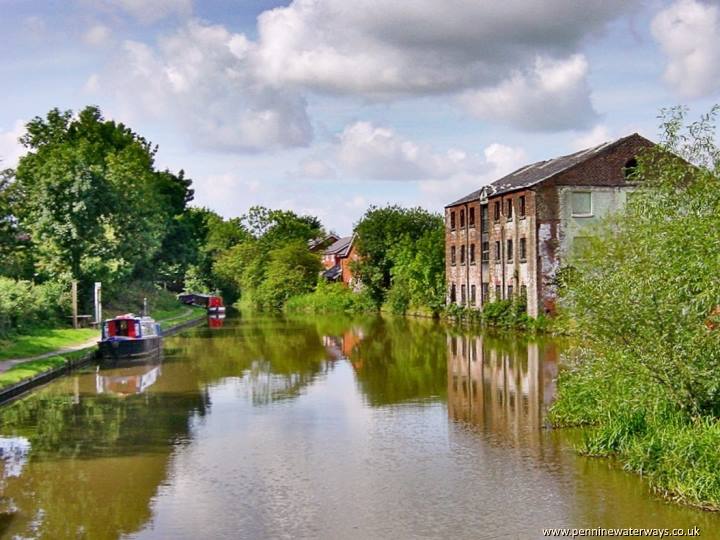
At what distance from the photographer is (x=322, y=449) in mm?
A: 16562

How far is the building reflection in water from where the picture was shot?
60.8ft

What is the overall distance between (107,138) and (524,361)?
44275mm

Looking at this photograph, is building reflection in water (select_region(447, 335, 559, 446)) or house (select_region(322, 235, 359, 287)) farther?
house (select_region(322, 235, 359, 287))

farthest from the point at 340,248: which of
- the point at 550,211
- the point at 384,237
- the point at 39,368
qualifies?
the point at 39,368

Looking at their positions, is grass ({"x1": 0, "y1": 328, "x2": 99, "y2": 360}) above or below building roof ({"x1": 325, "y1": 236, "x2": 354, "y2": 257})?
below

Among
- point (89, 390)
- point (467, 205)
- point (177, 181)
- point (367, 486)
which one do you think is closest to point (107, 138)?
point (177, 181)

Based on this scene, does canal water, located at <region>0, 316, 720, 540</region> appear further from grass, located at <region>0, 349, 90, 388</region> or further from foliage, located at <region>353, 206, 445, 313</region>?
foliage, located at <region>353, 206, 445, 313</region>

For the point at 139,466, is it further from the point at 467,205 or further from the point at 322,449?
the point at 467,205

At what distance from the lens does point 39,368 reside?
26891 millimetres

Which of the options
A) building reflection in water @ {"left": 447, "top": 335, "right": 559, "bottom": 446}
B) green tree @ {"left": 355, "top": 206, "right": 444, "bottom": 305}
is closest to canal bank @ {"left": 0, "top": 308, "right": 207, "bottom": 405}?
building reflection in water @ {"left": 447, "top": 335, "right": 559, "bottom": 446}

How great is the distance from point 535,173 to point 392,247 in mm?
21250

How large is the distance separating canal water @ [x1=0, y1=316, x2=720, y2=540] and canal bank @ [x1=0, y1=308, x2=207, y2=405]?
0.60 meters

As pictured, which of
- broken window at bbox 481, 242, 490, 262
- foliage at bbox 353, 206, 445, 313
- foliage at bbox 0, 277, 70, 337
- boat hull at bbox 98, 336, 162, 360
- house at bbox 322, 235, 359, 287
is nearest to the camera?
boat hull at bbox 98, 336, 162, 360

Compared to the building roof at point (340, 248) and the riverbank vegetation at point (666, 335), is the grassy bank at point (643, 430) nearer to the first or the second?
the riverbank vegetation at point (666, 335)
